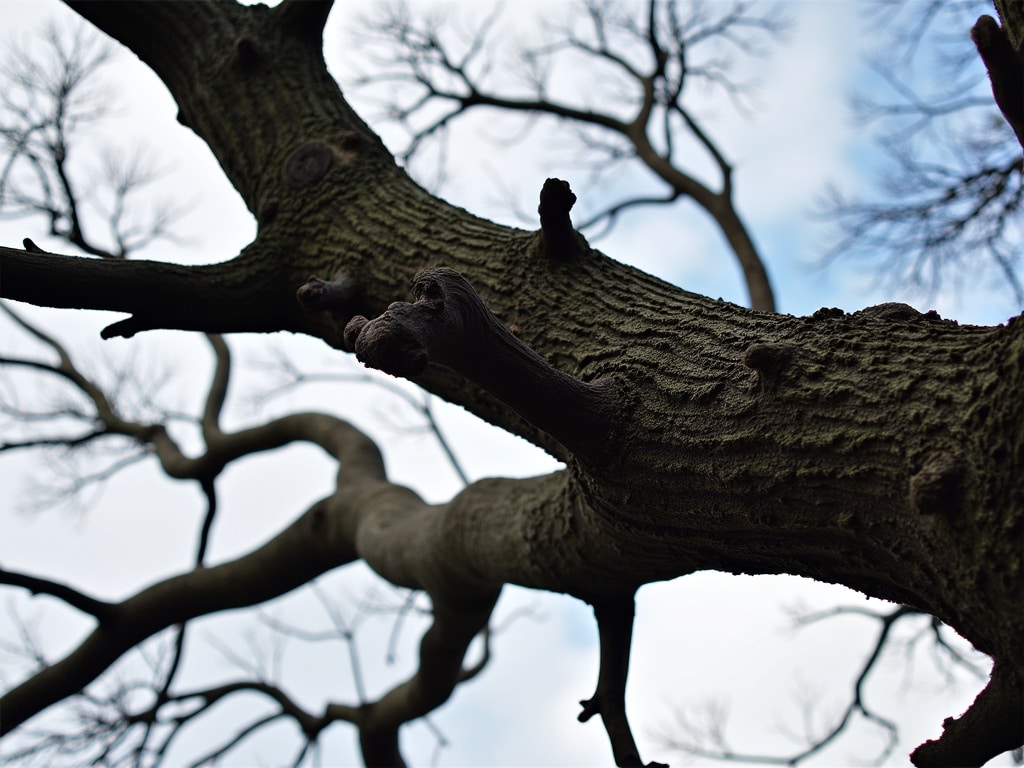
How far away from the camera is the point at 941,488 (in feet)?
3.55

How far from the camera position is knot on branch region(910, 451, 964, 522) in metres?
1.08

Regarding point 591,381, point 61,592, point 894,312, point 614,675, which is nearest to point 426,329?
point 591,381

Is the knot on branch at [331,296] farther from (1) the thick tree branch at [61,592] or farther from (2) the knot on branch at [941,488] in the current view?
(1) the thick tree branch at [61,592]

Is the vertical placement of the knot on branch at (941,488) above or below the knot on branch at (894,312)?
below

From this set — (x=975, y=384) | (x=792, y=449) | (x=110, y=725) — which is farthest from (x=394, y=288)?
(x=110, y=725)

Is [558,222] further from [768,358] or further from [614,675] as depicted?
[614,675]

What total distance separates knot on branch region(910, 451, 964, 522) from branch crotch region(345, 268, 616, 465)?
0.51 m

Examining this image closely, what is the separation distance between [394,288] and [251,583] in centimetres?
198

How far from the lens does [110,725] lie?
3.97 metres

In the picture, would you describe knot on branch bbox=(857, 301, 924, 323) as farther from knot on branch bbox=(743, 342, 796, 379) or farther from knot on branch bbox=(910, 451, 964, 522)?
knot on branch bbox=(910, 451, 964, 522)

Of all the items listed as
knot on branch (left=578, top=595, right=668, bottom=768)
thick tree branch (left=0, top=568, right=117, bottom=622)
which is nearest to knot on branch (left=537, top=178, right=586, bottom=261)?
knot on branch (left=578, top=595, right=668, bottom=768)

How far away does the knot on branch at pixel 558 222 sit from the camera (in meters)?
1.71

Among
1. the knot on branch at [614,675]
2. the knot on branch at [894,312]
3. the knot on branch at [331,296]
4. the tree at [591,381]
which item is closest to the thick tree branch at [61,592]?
the tree at [591,381]

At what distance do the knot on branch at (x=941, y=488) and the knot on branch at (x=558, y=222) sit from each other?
89 cm
